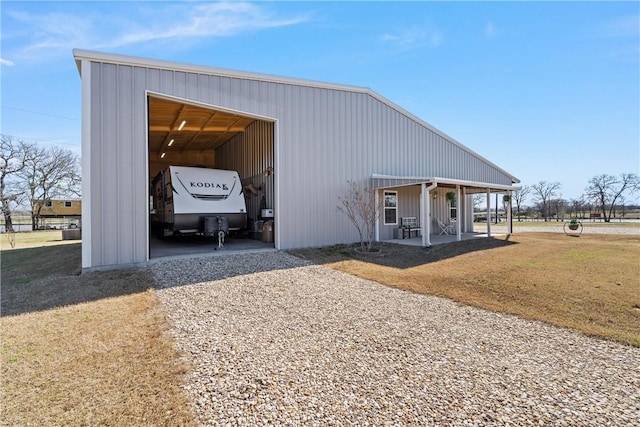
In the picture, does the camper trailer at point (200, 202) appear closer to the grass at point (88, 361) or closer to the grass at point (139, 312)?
the grass at point (139, 312)

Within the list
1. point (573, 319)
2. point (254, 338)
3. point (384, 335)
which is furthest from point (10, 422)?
point (573, 319)

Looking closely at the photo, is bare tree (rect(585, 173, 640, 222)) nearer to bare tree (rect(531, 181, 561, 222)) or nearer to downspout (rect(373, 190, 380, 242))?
bare tree (rect(531, 181, 561, 222))

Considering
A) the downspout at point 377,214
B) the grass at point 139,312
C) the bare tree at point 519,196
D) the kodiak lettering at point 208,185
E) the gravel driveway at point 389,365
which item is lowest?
the gravel driveway at point 389,365

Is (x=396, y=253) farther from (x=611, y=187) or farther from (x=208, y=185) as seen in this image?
(x=611, y=187)

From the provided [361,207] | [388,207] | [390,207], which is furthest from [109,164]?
[390,207]

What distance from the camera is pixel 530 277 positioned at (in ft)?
22.7

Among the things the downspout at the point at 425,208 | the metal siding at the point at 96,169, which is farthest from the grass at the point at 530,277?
the metal siding at the point at 96,169

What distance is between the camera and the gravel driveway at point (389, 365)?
94.1 inches

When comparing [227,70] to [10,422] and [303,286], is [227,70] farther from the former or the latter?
[10,422]

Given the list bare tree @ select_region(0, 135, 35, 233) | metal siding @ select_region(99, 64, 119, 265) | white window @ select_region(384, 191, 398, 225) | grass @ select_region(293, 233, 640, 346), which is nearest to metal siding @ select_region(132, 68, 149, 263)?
metal siding @ select_region(99, 64, 119, 265)

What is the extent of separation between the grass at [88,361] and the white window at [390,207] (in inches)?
386

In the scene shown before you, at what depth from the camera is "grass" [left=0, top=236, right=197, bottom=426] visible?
2309mm

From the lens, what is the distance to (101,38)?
29.0 feet

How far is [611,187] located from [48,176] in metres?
66.6
